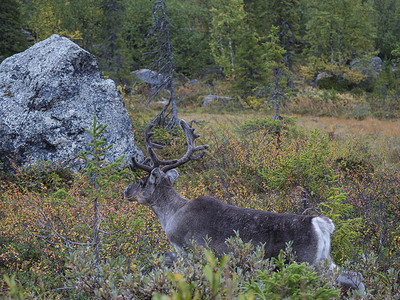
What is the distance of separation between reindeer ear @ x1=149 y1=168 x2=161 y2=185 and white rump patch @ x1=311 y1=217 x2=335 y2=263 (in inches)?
102

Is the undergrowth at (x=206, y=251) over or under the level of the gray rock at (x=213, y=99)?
over

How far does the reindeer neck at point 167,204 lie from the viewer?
5328 millimetres

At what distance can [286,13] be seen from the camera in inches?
1109

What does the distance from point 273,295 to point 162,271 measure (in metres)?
0.79

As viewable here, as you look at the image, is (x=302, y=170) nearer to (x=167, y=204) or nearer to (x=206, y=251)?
(x=167, y=204)

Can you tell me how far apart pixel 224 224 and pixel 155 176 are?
160 centimetres

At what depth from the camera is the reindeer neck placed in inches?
210

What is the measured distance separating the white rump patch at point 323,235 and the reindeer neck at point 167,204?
218cm

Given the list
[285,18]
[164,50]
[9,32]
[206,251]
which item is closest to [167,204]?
[206,251]

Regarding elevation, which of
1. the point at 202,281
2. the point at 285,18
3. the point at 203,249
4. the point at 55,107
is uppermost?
the point at 202,281

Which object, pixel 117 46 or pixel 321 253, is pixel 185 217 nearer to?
pixel 321 253

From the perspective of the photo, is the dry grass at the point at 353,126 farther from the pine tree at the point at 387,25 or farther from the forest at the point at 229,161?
the pine tree at the point at 387,25

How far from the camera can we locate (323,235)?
3.74 m

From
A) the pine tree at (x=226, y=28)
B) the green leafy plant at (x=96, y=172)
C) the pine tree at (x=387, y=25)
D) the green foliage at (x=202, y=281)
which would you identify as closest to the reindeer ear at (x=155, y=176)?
the green leafy plant at (x=96, y=172)
